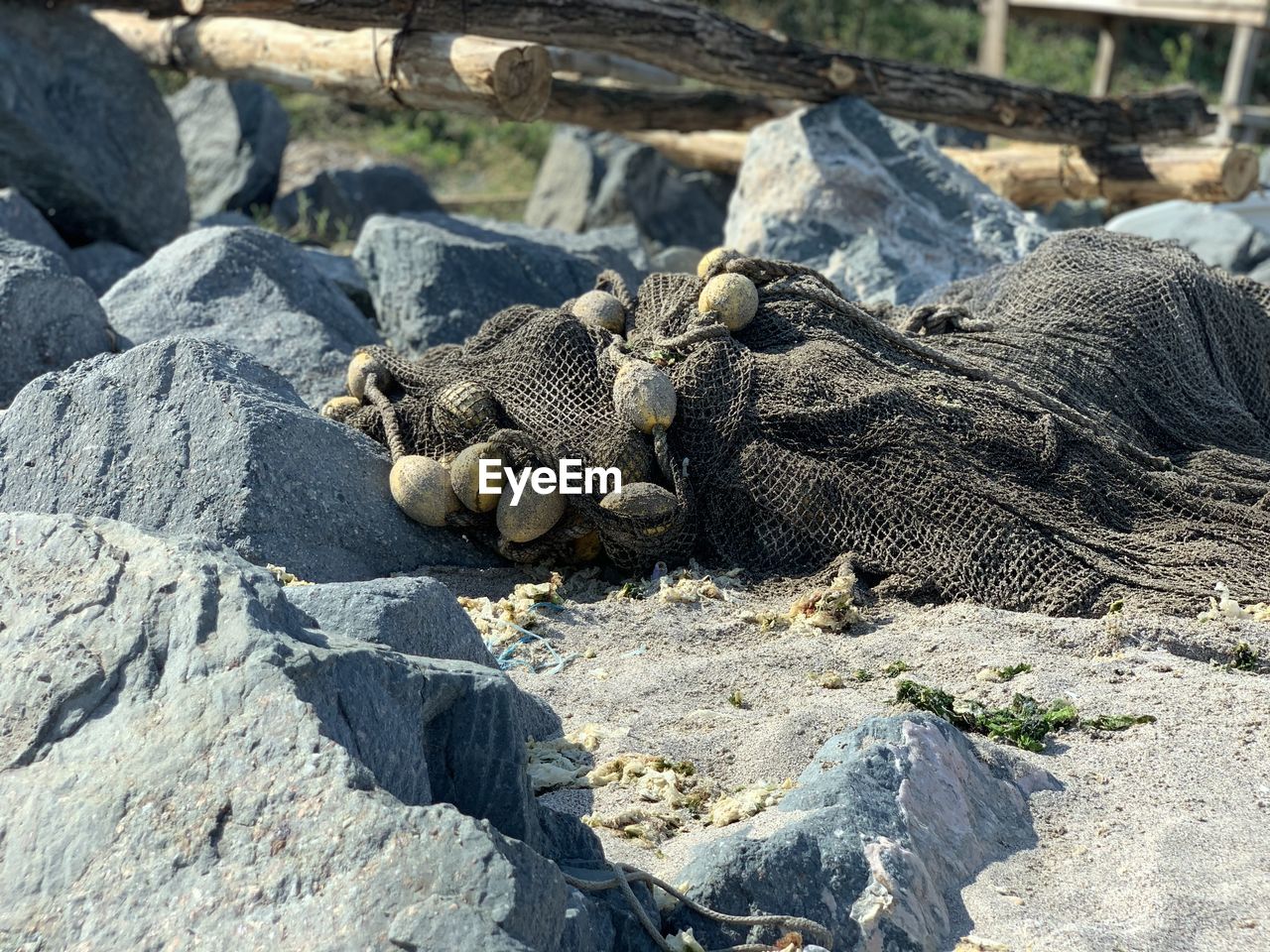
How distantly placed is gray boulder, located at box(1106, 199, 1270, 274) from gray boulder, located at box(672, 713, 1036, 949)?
6.04 metres

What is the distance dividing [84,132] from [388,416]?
424 centimetres

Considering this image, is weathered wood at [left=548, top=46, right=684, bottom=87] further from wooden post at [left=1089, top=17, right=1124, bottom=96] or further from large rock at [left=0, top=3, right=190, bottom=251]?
wooden post at [left=1089, top=17, right=1124, bottom=96]

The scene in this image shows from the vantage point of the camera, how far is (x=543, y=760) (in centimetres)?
359

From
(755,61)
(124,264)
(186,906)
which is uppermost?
(755,61)

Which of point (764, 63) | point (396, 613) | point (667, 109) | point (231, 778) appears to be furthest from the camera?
point (667, 109)

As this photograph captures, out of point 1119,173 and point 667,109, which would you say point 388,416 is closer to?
point 667,109

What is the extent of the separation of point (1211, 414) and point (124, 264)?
566 cm

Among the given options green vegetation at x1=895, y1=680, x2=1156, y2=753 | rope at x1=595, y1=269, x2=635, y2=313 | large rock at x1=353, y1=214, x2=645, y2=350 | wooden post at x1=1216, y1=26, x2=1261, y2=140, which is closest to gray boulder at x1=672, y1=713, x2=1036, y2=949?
green vegetation at x1=895, y1=680, x2=1156, y2=753

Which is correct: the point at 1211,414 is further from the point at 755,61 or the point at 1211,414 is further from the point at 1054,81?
the point at 1054,81

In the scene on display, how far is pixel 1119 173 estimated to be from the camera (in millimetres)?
8977

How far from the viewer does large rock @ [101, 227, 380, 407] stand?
6.14 m

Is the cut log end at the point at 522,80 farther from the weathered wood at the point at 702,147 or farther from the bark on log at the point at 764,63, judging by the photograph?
the weathered wood at the point at 702,147

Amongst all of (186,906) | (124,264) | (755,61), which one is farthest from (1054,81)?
(186,906)

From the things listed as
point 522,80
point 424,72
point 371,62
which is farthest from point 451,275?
point 371,62
